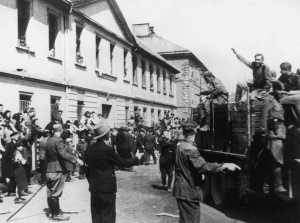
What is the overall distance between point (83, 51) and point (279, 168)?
45.7 ft

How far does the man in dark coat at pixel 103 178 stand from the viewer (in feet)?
17.5

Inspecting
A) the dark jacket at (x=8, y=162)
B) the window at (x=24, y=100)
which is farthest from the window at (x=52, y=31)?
the dark jacket at (x=8, y=162)

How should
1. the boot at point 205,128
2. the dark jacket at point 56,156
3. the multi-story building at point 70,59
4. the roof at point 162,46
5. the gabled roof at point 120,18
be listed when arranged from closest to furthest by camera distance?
the dark jacket at point 56,156, the boot at point 205,128, the multi-story building at point 70,59, the gabled roof at point 120,18, the roof at point 162,46

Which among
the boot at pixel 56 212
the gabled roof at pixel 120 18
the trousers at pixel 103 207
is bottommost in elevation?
the boot at pixel 56 212

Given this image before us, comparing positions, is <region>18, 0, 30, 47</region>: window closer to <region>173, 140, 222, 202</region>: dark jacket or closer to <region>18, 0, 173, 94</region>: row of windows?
<region>18, 0, 173, 94</region>: row of windows

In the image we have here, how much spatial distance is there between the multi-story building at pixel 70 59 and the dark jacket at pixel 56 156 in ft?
18.7

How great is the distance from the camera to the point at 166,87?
A: 116 ft

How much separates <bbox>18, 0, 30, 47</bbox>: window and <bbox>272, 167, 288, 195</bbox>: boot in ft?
35.5

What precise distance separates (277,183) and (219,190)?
2.67m

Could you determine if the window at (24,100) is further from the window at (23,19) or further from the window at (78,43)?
the window at (78,43)

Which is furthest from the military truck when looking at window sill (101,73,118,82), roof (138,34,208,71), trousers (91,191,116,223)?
roof (138,34,208,71)

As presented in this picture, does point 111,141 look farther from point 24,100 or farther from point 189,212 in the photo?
point 189,212

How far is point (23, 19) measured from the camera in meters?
13.7

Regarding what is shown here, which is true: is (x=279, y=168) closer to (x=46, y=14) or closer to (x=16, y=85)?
(x=16, y=85)
